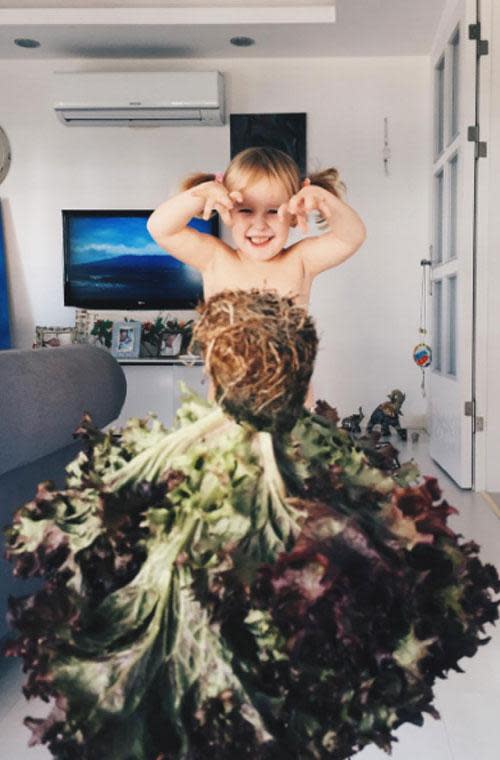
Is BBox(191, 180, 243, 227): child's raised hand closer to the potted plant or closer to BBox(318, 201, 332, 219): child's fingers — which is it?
BBox(318, 201, 332, 219): child's fingers

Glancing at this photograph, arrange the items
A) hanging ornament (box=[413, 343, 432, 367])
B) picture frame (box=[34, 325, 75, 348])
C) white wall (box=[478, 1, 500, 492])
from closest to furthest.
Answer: white wall (box=[478, 1, 500, 492]) < hanging ornament (box=[413, 343, 432, 367]) < picture frame (box=[34, 325, 75, 348])

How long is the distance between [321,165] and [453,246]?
1772mm

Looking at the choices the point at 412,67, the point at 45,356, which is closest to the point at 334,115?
the point at 412,67

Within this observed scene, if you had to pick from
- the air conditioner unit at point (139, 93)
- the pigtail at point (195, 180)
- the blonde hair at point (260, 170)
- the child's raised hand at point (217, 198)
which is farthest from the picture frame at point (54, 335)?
the child's raised hand at point (217, 198)

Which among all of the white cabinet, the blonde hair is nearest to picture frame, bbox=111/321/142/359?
the white cabinet

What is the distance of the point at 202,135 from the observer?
18.7 ft

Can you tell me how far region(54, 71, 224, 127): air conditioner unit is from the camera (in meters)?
5.35

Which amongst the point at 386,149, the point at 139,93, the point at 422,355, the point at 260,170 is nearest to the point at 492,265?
the point at 422,355

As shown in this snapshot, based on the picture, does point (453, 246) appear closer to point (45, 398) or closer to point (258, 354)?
point (45, 398)

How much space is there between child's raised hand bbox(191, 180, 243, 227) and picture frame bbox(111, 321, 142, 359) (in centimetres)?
447

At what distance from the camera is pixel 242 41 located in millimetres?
5258

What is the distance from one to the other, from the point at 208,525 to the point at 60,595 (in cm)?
10

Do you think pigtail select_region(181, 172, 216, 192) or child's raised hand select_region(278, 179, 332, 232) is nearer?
child's raised hand select_region(278, 179, 332, 232)

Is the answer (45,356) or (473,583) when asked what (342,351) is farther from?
(473,583)
